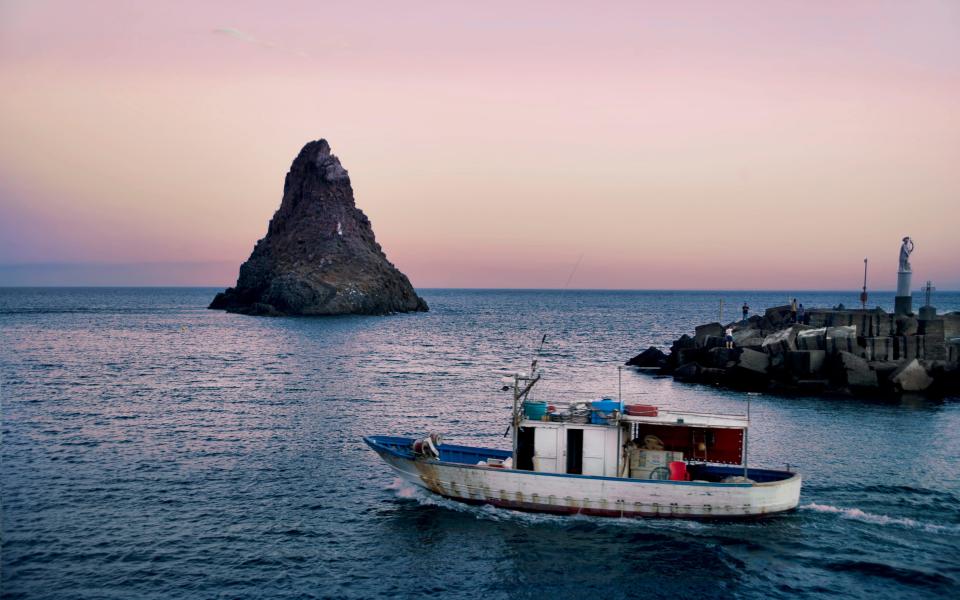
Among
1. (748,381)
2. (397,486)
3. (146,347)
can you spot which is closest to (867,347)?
(748,381)

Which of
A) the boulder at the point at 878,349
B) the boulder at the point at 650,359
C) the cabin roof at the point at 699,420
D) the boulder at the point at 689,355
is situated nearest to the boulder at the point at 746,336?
the boulder at the point at 689,355

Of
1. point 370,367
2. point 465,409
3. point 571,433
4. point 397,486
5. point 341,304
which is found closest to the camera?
point 571,433

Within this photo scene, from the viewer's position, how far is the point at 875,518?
23.0m

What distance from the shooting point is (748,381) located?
4891 centimetres

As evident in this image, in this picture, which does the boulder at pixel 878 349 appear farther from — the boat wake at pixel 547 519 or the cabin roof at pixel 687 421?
the boat wake at pixel 547 519

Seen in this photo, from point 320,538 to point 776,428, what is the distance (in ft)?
82.9

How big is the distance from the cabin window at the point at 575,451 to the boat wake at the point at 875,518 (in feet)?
26.3

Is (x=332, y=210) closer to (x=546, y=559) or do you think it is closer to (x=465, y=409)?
(x=465, y=409)

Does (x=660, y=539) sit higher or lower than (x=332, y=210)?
lower

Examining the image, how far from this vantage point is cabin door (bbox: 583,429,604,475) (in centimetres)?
2327

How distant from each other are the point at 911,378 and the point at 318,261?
11616cm

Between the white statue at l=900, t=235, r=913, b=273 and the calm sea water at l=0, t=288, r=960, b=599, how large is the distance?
42.7ft

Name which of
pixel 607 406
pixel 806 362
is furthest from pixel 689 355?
pixel 607 406

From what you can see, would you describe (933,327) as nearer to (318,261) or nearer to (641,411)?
(641,411)
